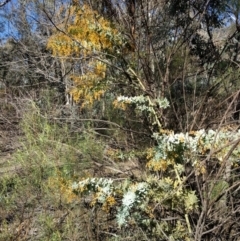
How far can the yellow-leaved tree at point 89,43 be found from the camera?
3988 mm

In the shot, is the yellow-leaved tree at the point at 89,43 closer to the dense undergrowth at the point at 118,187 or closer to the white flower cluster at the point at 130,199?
the dense undergrowth at the point at 118,187

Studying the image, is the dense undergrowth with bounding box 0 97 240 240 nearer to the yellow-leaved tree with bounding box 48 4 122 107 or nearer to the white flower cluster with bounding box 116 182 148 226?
the white flower cluster with bounding box 116 182 148 226

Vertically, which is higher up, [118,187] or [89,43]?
[89,43]

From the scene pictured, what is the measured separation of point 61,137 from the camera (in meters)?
5.62

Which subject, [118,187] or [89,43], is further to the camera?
[89,43]

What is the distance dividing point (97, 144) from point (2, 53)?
32.2 ft

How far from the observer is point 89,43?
4047 millimetres

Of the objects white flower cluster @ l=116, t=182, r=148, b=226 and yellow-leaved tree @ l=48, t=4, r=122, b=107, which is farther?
yellow-leaved tree @ l=48, t=4, r=122, b=107

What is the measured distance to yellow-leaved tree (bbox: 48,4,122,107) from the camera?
13.1 ft

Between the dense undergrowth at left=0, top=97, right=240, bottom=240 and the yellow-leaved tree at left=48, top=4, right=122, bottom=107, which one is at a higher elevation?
the yellow-leaved tree at left=48, top=4, right=122, bottom=107

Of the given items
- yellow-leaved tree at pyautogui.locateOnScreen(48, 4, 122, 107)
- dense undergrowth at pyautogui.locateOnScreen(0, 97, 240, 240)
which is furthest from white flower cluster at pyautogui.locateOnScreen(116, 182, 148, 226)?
yellow-leaved tree at pyautogui.locateOnScreen(48, 4, 122, 107)

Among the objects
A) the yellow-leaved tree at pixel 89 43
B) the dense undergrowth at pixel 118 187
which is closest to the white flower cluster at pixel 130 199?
the dense undergrowth at pixel 118 187

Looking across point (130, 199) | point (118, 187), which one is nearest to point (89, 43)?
point (118, 187)

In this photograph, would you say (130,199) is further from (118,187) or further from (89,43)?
(89,43)
